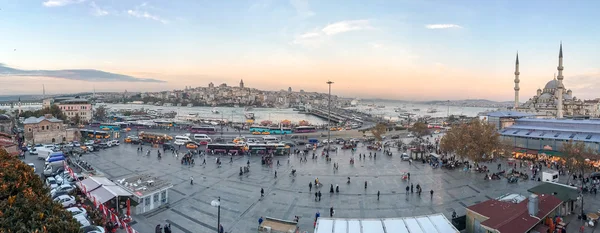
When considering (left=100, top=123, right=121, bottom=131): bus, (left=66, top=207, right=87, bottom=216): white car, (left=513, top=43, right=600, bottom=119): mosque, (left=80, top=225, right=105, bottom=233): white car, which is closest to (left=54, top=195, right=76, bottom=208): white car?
(left=66, top=207, right=87, bottom=216): white car

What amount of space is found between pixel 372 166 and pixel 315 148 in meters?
6.91

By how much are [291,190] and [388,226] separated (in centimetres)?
633

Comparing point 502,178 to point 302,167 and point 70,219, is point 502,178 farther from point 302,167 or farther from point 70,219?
point 70,219

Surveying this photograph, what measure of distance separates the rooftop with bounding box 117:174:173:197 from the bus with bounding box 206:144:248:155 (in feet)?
31.6

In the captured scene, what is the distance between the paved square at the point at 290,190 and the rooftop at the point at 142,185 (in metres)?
0.73

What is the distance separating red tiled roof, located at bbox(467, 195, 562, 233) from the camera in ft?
25.3

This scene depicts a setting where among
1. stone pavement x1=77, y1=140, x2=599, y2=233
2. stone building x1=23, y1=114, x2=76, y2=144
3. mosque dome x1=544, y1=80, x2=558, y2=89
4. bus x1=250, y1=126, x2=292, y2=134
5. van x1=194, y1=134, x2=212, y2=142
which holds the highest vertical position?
mosque dome x1=544, y1=80, x2=558, y2=89

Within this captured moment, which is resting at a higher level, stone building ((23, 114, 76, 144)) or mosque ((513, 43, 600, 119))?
mosque ((513, 43, 600, 119))

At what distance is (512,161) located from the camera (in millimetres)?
19719

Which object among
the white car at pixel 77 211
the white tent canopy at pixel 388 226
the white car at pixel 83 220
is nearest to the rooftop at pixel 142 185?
the white car at pixel 77 211

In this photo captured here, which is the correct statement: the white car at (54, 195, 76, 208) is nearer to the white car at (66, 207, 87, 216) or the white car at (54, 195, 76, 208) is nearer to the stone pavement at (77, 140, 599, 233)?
the white car at (66, 207, 87, 216)

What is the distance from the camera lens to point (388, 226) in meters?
7.53

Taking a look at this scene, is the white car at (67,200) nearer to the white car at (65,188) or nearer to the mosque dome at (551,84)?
the white car at (65,188)

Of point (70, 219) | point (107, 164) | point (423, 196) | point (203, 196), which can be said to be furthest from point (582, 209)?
point (107, 164)
